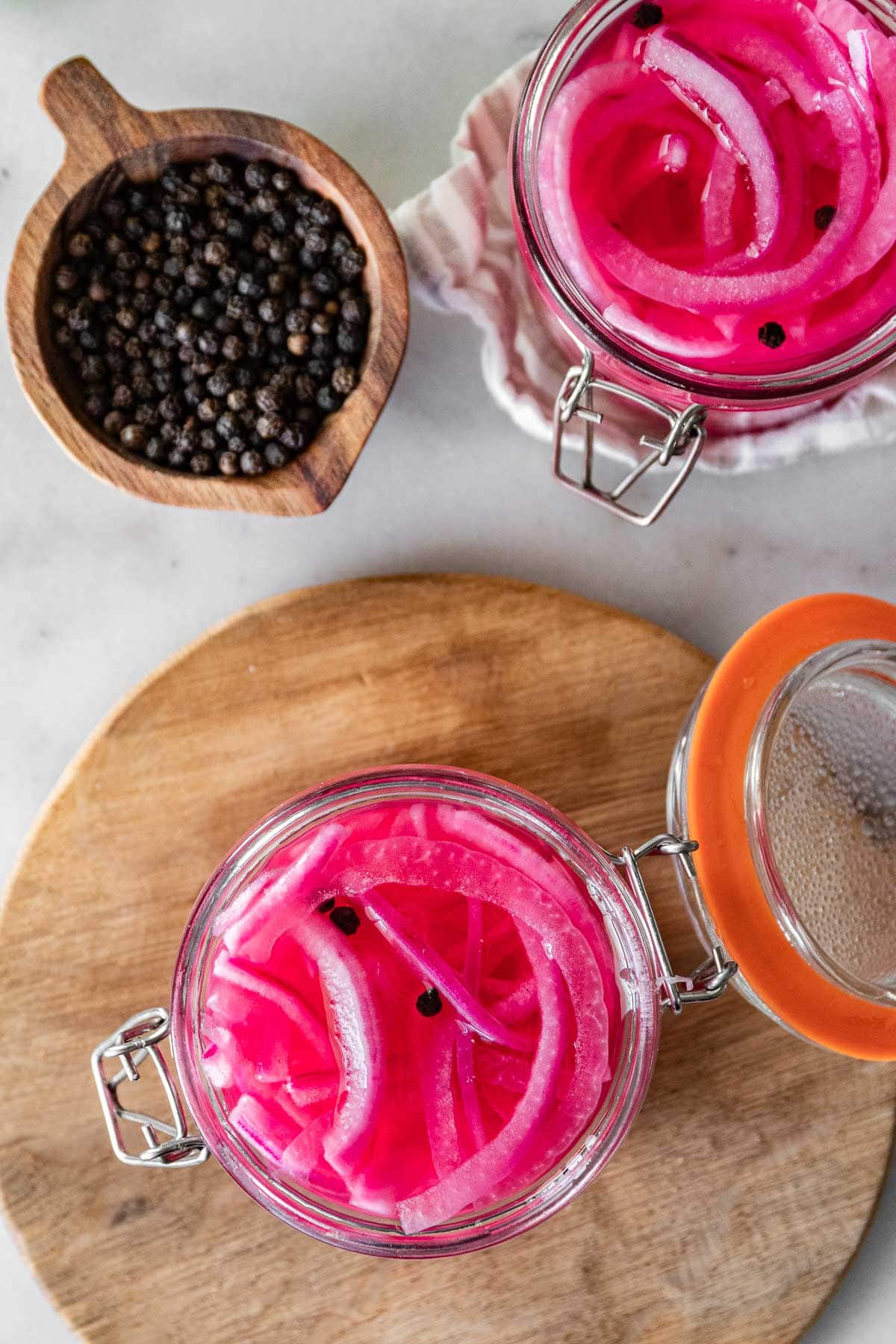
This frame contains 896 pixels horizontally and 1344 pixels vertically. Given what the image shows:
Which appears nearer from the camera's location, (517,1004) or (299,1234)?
(517,1004)

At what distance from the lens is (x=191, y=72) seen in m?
1.04

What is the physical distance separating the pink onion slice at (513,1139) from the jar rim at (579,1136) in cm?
5

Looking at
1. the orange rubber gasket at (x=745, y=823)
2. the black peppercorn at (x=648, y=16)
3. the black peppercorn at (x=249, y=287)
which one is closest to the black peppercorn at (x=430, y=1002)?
the orange rubber gasket at (x=745, y=823)

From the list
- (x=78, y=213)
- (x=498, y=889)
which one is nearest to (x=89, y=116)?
(x=78, y=213)

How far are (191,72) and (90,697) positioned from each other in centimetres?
59

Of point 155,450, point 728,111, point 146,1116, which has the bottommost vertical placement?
point 146,1116

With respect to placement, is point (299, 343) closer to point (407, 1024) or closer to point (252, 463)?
point (252, 463)

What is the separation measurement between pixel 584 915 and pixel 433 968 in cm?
13

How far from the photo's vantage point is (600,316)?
83 centimetres

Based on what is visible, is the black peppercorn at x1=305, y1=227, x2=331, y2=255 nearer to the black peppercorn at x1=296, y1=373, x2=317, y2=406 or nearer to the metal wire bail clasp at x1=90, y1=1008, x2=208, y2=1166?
the black peppercorn at x1=296, y1=373, x2=317, y2=406

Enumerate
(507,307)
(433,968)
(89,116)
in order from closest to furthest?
(433,968) < (89,116) < (507,307)

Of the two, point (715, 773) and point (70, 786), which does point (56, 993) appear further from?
point (715, 773)

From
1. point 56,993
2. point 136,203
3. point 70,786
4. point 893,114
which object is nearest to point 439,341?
point 136,203

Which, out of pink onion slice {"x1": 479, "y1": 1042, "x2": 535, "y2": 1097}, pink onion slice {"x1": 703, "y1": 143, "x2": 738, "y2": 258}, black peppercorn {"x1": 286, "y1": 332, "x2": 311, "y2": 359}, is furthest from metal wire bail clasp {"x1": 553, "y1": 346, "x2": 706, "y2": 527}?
pink onion slice {"x1": 479, "y1": 1042, "x2": 535, "y2": 1097}
